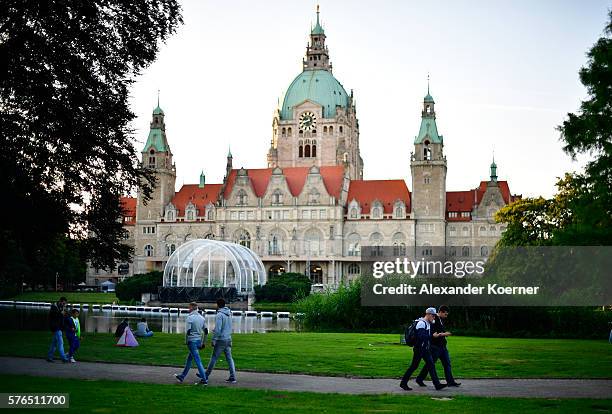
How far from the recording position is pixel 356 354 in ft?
84.5

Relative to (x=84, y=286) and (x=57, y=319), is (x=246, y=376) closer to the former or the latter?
(x=57, y=319)

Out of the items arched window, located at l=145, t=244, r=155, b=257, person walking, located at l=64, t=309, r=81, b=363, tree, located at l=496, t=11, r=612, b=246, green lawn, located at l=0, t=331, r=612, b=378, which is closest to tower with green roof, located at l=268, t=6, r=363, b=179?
arched window, located at l=145, t=244, r=155, b=257

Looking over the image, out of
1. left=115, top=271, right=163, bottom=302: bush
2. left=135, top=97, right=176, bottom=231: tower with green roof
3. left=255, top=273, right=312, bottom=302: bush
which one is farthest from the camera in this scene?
left=135, top=97, right=176, bottom=231: tower with green roof

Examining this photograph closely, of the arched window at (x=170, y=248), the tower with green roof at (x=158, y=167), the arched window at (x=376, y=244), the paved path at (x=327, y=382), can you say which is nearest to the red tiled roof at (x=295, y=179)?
the arched window at (x=376, y=244)

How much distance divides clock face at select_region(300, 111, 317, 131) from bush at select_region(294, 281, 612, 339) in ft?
293

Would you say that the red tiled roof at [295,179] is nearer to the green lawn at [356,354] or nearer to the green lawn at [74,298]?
the green lawn at [74,298]

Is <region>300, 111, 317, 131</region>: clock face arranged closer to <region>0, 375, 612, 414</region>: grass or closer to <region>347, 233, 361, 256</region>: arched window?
<region>347, 233, 361, 256</region>: arched window

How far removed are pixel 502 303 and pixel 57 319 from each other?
73.2 ft

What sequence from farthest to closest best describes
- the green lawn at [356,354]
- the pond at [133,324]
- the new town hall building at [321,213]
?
1. the new town hall building at [321,213]
2. the pond at [133,324]
3. the green lawn at [356,354]

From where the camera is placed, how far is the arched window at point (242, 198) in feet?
371

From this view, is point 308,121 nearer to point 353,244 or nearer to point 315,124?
point 315,124

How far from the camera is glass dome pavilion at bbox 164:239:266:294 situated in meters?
80.4

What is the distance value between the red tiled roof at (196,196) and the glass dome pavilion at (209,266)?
33914 millimetres

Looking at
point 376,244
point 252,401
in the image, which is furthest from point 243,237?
point 252,401
